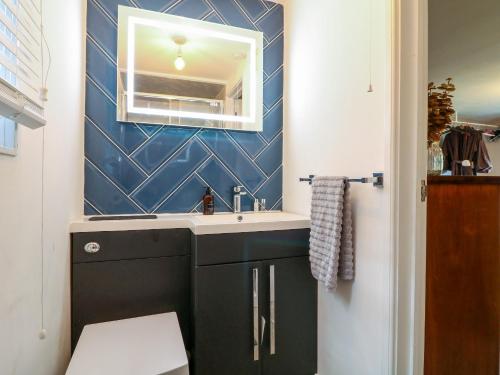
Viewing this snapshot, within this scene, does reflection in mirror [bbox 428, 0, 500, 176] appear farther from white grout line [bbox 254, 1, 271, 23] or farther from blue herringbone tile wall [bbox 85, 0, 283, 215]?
white grout line [bbox 254, 1, 271, 23]

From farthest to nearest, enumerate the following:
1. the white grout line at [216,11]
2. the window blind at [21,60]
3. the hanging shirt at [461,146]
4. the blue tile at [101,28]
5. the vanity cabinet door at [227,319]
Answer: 1. the hanging shirt at [461,146]
2. the white grout line at [216,11]
3. the blue tile at [101,28]
4. the vanity cabinet door at [227,319]
5. the window blind at [21,60]

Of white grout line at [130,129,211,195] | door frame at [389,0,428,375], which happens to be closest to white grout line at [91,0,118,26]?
white grout line at [130,129,211,195]

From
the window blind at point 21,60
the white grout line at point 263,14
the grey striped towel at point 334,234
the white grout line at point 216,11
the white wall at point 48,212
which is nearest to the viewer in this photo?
the window blind at point 21,60

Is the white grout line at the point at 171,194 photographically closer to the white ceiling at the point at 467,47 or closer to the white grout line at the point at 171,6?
the white grout line at the point at 171,6

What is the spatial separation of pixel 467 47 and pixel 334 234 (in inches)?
105

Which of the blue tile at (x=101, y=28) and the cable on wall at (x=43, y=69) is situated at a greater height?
the blue tile at (x=101, y=28)

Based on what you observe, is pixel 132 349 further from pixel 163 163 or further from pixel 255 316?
pixel 163 163

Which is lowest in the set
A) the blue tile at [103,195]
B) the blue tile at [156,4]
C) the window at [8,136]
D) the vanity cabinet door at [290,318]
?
the vanity cabinet door at [290,318]

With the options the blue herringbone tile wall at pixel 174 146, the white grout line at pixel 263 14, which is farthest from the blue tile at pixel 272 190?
the white grout line at pixel 263 14

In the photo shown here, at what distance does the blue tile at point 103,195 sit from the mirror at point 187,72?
1.25 ft

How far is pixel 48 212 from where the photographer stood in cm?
102

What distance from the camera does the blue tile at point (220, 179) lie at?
1837mm

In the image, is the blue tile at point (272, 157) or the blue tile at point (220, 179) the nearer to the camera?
the blue tile at point (220, 179)

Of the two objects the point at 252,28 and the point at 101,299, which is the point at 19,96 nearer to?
the point at 101,299
